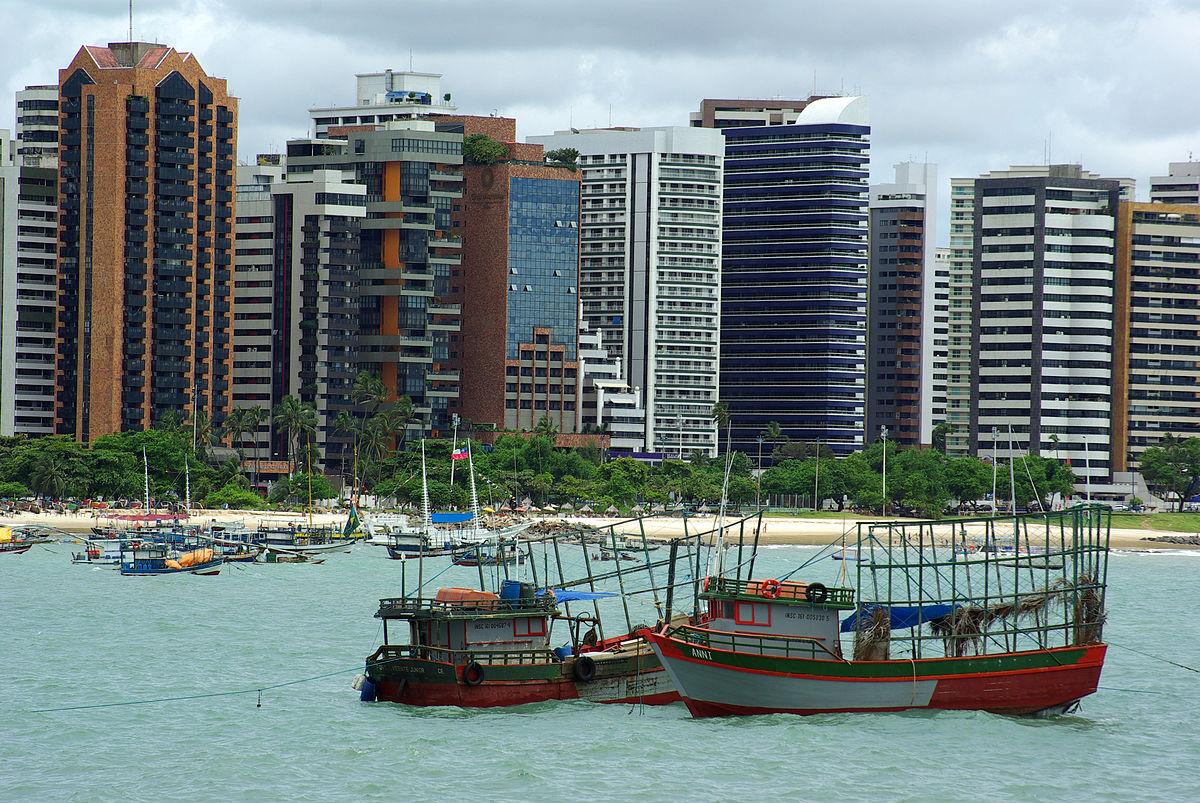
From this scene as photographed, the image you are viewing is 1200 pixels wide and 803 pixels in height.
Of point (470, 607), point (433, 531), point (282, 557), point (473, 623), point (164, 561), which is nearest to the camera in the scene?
point (473, 623)

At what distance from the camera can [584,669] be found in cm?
6438

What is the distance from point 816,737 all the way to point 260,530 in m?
109

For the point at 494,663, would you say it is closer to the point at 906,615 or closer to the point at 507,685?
the point at 507,685

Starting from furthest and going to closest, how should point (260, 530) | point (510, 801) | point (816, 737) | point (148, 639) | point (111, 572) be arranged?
point (260, 530) → point (111, 572) → point (148, 639) → point (816, 737) → point (510, 801)

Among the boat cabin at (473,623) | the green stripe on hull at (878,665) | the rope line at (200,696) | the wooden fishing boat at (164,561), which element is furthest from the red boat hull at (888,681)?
the wooden fishing boat at (164,561)

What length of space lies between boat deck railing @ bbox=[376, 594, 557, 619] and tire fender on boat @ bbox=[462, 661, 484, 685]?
77.2 inches

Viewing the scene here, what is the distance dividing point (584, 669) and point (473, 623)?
15.4 feet

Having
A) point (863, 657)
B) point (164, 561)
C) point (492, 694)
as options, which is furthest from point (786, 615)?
point (164, 561)

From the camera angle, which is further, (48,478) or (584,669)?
(48,478)

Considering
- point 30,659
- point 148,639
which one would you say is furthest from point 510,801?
point 148,639

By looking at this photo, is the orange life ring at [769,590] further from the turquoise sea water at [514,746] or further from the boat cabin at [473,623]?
the boat cabin at [473,623]

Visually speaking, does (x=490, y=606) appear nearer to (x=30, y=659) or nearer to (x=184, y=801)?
(x=184, y=801)

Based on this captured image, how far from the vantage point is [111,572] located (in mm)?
137125

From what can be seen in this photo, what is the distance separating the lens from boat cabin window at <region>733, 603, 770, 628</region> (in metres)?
59.8
